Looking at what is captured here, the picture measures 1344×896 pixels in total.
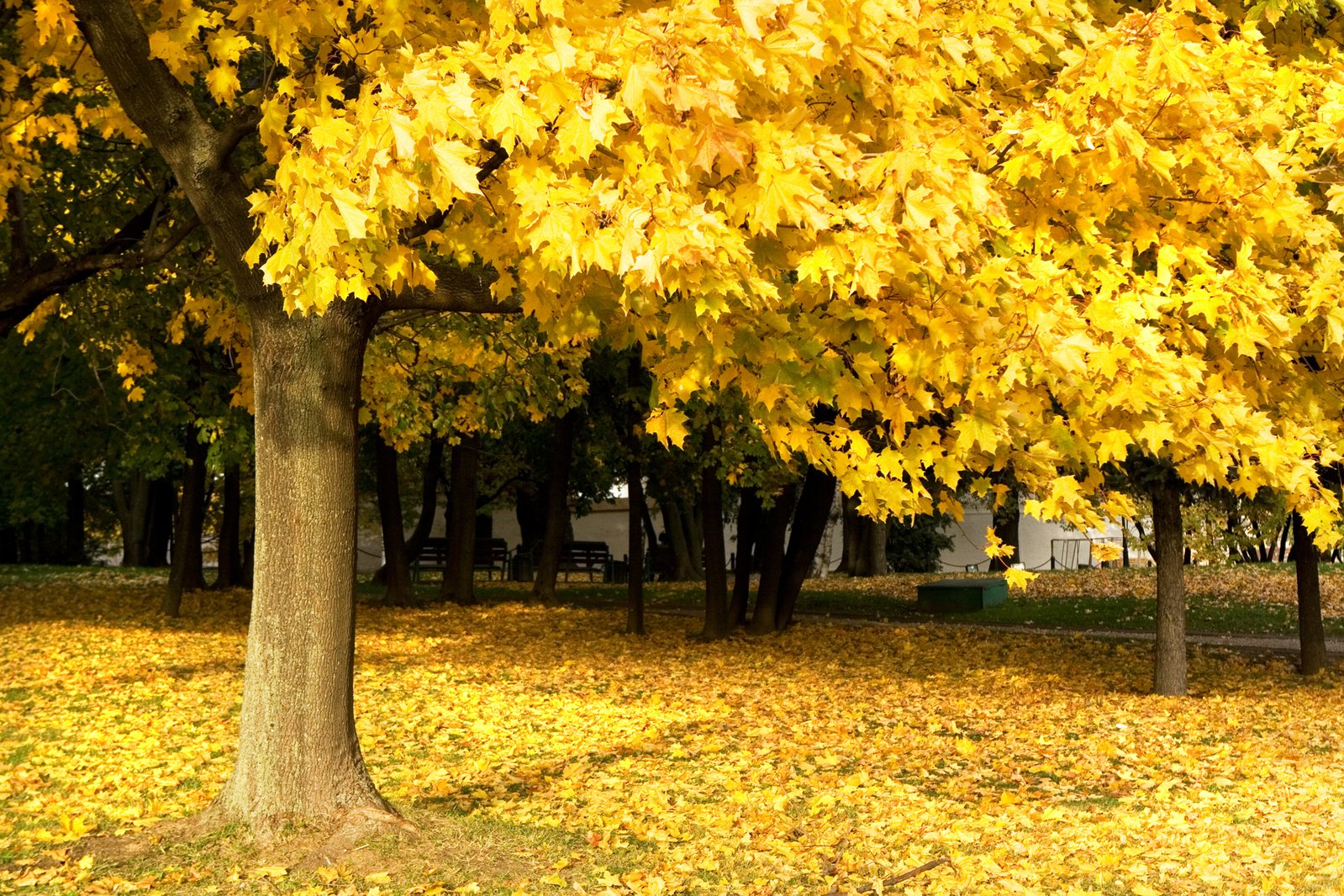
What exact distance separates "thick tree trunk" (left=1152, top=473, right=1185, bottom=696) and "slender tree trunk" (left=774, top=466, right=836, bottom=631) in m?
5.60

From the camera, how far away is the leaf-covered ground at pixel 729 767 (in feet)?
21.8

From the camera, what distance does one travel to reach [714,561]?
1762 centimetres

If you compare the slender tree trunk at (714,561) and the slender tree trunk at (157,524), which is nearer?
the slender tree trunk at (714,561)

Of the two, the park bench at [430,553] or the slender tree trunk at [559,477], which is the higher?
the slender tree trunk at [559,477]

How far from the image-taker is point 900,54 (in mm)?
5668

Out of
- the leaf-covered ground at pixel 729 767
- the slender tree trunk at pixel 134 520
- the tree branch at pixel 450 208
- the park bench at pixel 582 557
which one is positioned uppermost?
the tree branch at pixel 450 208

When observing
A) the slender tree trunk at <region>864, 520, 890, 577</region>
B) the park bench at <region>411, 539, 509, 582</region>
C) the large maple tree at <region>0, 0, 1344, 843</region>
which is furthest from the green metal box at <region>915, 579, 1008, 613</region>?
the large maple tree at <region>0, 0, 1344, 843</region>

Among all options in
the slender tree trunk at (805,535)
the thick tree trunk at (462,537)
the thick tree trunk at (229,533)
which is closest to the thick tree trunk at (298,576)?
the slender tree trunk at (805,535)

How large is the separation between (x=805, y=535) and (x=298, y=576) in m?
11.8

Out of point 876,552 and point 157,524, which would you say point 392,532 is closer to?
point 876,552

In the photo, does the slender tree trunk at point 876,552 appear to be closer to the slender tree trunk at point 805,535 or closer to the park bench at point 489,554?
the park bench at point 489,554

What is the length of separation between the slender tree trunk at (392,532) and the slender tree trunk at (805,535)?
7218mm

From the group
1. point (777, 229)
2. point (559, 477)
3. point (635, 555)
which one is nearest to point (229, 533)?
point (559, 477)

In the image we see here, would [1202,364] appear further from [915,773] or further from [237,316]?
[237,316]
